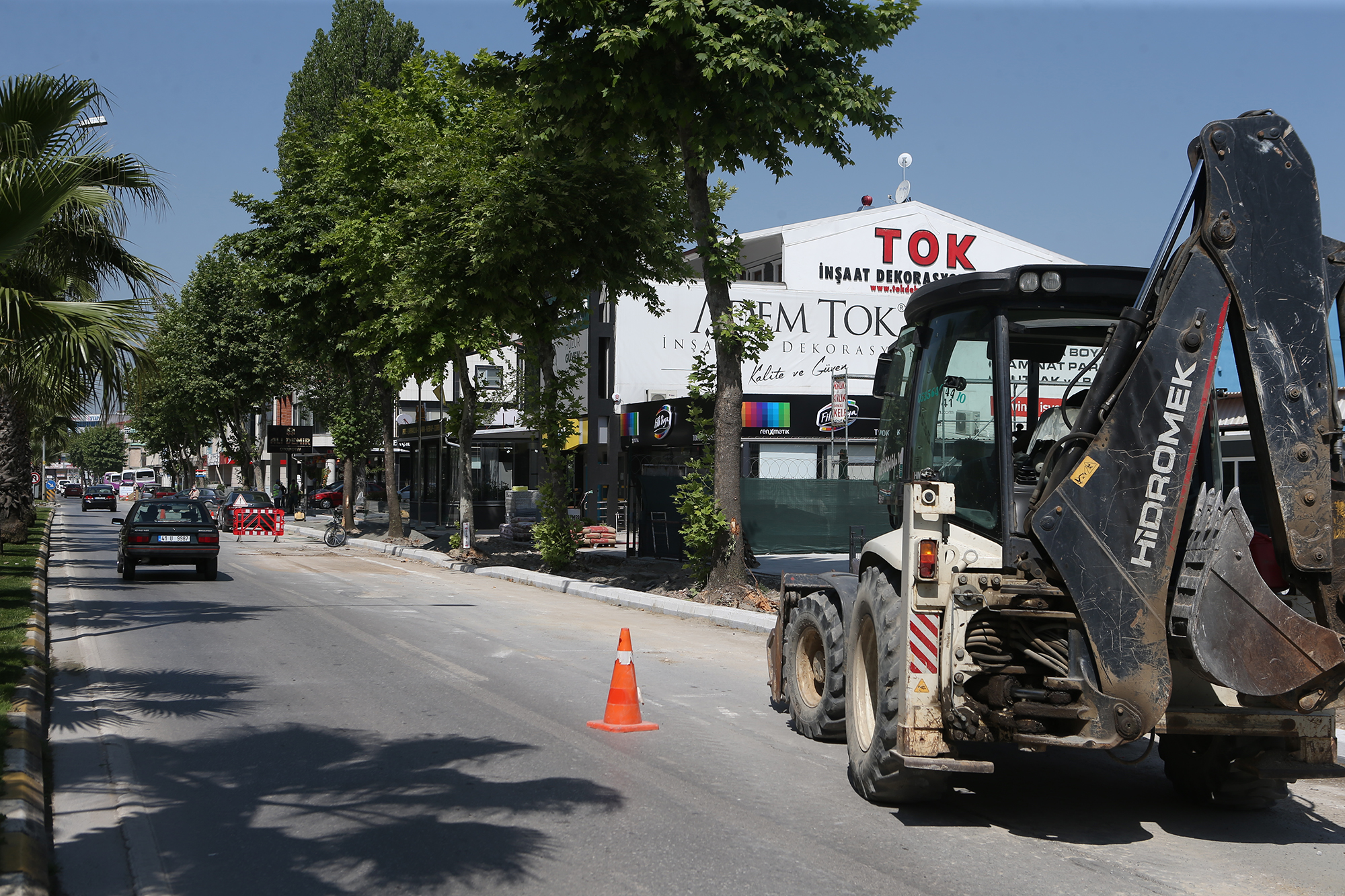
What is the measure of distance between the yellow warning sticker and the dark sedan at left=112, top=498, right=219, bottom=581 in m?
19.2

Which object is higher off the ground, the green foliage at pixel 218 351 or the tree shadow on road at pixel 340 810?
the green foliage at pixel 218 351

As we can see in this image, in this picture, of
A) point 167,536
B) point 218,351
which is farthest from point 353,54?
point 167,536

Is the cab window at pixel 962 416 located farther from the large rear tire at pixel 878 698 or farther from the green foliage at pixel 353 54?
the green foliage at pixel 353 54

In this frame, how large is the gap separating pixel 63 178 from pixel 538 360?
50.2ft

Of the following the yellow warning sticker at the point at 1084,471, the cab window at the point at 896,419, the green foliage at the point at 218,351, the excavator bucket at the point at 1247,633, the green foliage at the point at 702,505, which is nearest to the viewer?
the excavator bucket at the point at 1247,633

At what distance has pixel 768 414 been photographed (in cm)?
3322

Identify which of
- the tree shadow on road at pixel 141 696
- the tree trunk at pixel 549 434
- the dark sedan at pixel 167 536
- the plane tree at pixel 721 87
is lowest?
the tree shadow on road at pixel 141 696

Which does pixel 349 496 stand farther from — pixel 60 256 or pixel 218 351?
pixel 60 256

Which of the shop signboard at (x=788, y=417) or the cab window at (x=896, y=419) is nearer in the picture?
the cab window at (x=896, y=419)

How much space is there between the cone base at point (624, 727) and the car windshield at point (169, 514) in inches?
618

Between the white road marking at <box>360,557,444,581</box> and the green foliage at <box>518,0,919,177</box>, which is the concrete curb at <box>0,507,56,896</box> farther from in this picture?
the white road marking at <box>360,557,444,581</box>

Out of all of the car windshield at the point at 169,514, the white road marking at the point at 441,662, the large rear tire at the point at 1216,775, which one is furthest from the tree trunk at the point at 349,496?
the large rear tire at the point at 1216,775

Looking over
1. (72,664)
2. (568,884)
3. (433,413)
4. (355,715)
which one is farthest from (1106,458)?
(433,413)

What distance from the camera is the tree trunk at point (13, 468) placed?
26344 millimetres
